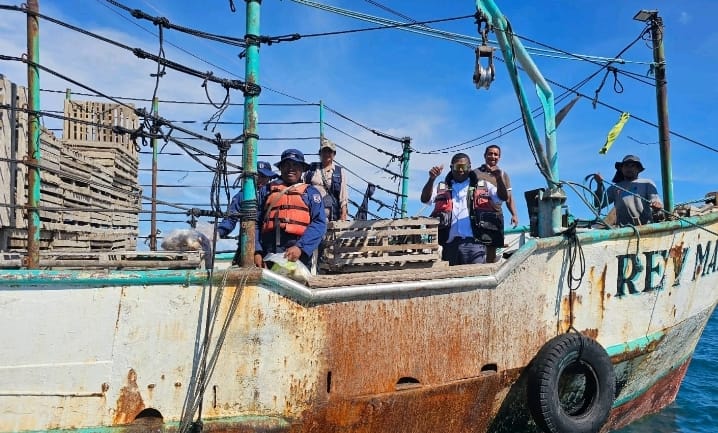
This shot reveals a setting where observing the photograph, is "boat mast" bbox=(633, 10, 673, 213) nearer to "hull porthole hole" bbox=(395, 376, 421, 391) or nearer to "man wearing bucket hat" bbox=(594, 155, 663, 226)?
"man wearing bucket hat" bbox=(594, 155, 663, 226)

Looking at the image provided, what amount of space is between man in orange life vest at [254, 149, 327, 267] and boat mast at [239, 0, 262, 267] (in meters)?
0.55

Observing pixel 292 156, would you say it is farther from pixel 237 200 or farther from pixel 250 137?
pixel 237 200

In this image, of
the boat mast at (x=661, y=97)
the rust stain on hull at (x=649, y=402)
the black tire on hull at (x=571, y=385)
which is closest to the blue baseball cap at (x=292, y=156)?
the black tire on hull at (x=571, y=385)

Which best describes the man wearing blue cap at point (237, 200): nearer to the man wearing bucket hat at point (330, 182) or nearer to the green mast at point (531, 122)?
the man wearing bucket hat at point (330, 182)

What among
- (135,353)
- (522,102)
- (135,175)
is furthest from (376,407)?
(135,175)

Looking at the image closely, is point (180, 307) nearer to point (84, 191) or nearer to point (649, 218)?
point (649, 218)

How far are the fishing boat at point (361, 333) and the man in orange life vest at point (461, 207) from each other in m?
0.58

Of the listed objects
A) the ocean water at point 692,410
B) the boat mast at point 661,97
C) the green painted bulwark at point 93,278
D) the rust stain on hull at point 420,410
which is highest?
the boat mast at point 661,97

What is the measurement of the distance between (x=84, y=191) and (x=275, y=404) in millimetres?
7314

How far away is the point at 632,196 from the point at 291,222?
4274 millimetres

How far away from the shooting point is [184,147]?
3.83 meters

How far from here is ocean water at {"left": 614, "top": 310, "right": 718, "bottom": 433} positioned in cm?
685

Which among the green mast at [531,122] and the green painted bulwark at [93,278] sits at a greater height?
the green mast at [531,122]

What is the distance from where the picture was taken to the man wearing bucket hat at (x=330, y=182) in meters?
6.12
